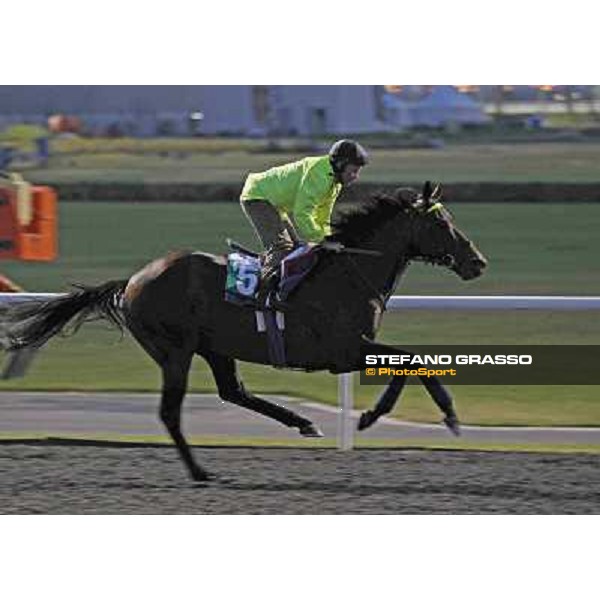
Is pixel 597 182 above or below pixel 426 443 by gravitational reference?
above

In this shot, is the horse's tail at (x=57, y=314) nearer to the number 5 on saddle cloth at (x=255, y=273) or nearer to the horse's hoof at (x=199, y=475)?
the number 5 on saddle cloth at (x=255, y=273)

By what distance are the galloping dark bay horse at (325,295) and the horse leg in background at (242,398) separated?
0.19 m

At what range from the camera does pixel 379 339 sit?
8.30 m

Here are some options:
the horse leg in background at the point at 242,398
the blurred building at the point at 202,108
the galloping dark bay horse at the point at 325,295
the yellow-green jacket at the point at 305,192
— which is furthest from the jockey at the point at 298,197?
the blurred building at the point at 202,108

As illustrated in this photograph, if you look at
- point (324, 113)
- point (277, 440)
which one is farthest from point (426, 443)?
point (324, 113)

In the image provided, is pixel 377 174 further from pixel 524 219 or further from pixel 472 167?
pixel 524 219

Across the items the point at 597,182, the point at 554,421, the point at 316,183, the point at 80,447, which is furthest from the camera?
the point at 597,182

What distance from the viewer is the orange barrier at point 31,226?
8.49 m

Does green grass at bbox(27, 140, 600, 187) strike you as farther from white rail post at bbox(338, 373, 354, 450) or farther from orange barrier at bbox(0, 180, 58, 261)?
white rail post at bbox(338, 373, 354, 450)

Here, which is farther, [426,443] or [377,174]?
[377,174]

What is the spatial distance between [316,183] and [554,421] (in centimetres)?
234

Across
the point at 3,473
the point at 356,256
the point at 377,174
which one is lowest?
the point at 3,473

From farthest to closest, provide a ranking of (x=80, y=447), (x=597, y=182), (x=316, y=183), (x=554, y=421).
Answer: (x=597, y=182)
(x=554, y=421)
(x=80, y=447)
(x=316, y=183)

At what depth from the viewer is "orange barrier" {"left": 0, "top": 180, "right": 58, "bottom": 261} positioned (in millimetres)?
8492
